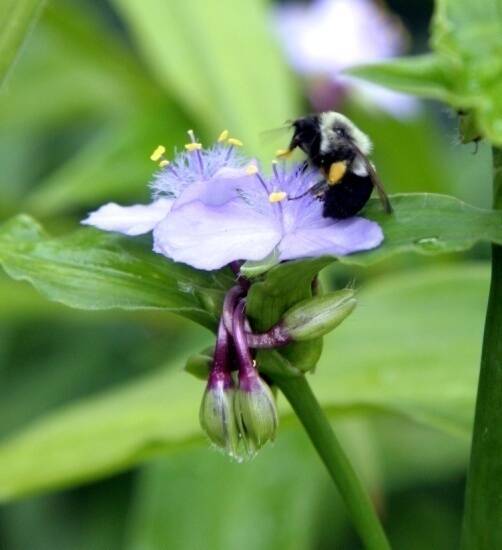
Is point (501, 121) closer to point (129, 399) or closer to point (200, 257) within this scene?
point (200, 257)

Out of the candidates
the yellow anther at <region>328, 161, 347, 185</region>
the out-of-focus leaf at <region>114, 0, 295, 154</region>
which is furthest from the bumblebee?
the out-of-focus leaf at <region>114, 0, 295, 154</region>

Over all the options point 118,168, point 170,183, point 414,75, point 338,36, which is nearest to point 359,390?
point 170,183

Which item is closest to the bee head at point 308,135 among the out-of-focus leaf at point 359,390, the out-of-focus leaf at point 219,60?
the out-of-focus leaf at point 359,390

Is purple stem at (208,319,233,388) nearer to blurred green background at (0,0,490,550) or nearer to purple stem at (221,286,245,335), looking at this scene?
purple stem at (221,286,245,335)

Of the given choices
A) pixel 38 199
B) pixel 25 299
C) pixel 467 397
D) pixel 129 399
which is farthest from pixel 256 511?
pixel 38 199

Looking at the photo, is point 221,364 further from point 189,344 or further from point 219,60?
point 219,60
